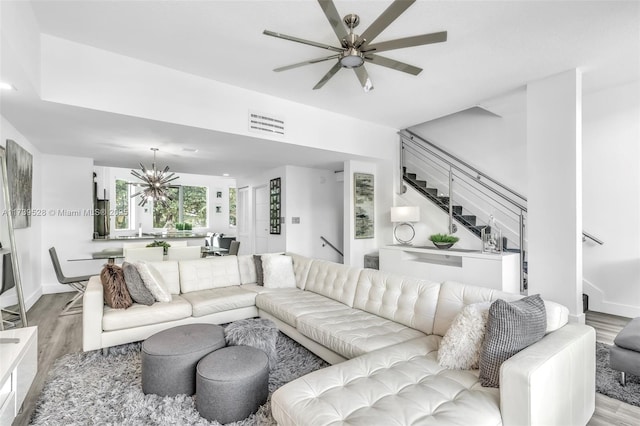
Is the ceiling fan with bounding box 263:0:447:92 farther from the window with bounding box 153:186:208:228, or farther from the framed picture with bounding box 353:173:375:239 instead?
the window with bounding box 153:186:208:228

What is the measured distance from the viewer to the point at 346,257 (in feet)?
19.6

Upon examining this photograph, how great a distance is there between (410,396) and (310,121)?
3964 millimetres

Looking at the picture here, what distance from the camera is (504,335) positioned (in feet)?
5.45

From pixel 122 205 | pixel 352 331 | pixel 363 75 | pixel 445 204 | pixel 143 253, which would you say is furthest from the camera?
pixel 122 205

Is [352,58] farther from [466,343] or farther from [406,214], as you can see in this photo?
[406,214]

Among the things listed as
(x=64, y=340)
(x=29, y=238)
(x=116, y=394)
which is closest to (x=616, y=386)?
(x=116, y=394)

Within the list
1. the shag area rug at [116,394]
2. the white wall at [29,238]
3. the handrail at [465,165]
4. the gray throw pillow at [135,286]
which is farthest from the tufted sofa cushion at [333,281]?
the white wall at [29,238]

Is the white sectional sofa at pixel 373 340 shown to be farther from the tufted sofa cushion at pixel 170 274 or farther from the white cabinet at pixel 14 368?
the white cabinet at pixel 14 368

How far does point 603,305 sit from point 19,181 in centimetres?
772

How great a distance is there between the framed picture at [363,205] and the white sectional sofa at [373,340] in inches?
78.7

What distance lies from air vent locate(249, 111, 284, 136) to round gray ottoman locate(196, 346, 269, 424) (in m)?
2.95

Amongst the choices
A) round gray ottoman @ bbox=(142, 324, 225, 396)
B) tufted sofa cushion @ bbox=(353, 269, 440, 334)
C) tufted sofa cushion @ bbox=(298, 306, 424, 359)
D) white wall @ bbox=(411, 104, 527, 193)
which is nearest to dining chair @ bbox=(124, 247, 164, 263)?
round gray ottoman @ bbox=(142, 324, 225, 396)

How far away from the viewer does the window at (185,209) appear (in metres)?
10.4

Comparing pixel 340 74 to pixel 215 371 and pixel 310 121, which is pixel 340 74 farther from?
pixel 215 371
